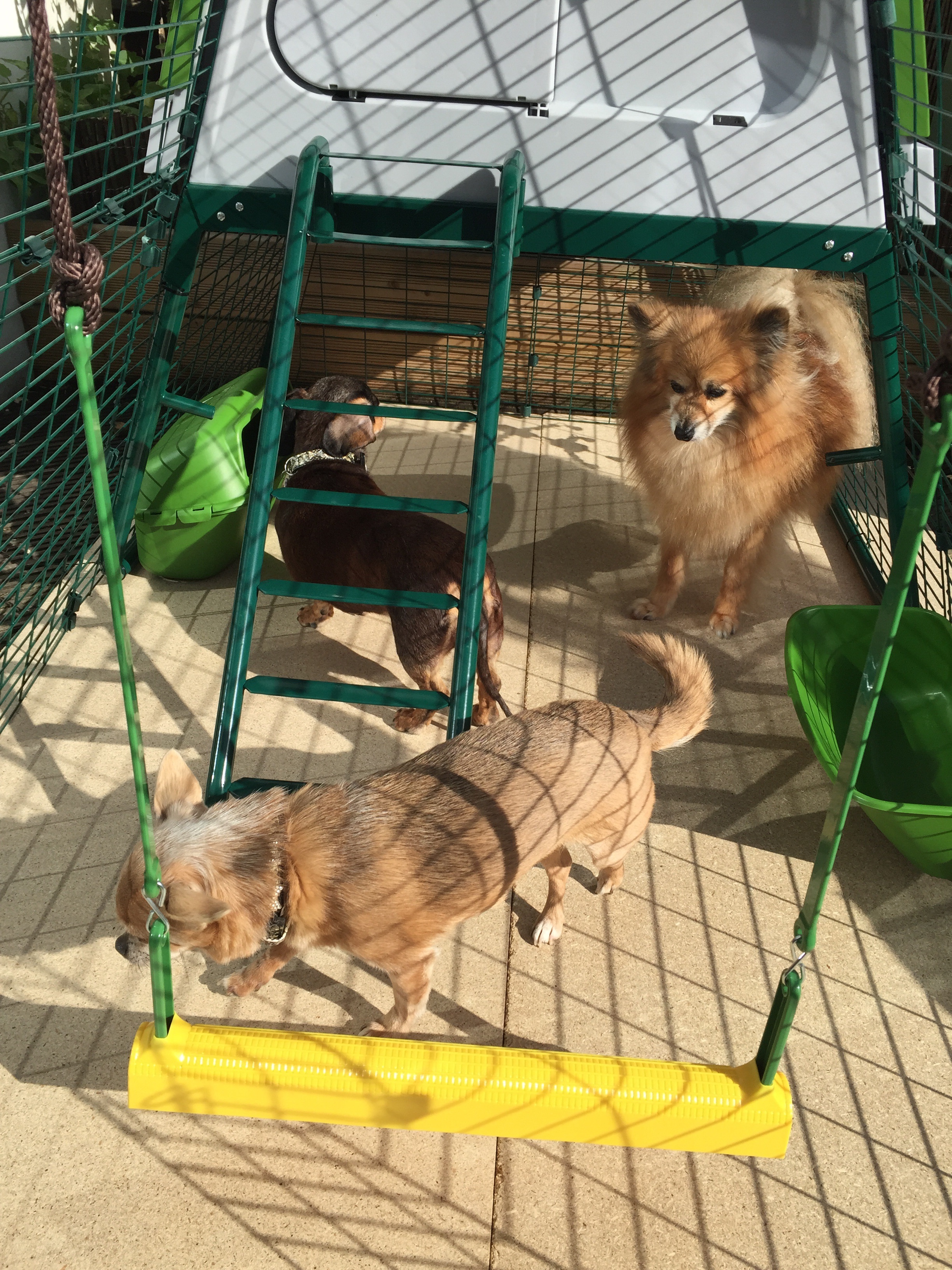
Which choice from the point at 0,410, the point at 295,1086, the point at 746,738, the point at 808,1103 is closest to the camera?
the point at 295,1086

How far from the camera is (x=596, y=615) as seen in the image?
350 cm

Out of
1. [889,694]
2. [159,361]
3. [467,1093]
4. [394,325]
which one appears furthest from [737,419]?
[467,1093]

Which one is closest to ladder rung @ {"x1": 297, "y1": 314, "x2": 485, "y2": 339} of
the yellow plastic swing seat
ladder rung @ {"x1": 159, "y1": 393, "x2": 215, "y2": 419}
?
ladder rung @ {"x1": 159, "y1": 393, "x2": 215, "y2": 419}

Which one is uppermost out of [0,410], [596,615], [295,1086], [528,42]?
[528,42]

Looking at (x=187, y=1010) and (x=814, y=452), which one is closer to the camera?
(x=187, y=1010)

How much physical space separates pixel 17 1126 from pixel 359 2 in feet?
10.7

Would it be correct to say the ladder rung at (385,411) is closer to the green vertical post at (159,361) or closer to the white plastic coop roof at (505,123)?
the green vertical post at (159,361)

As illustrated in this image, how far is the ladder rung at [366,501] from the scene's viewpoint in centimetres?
261

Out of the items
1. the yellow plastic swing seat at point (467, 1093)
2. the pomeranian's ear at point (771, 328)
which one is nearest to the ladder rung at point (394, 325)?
the pomeranian's ear at point (771, 328)

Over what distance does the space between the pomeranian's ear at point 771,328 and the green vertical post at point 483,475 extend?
0.77m

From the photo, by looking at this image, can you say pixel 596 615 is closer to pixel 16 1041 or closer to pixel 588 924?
pixel 588 924

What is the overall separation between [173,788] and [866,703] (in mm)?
1286

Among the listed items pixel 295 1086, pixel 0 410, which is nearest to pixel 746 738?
pixel 295 1086

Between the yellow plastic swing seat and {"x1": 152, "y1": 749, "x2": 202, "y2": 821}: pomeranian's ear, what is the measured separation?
1.28ft
